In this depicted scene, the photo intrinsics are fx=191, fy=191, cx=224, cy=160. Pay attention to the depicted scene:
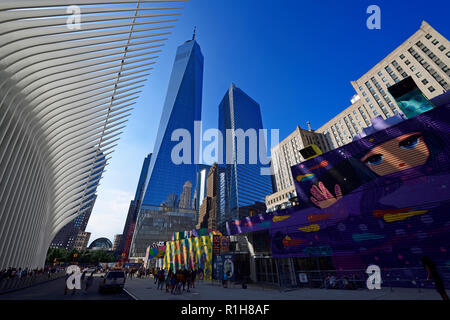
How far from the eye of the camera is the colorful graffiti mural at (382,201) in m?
14.2

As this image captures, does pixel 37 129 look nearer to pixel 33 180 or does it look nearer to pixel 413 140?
pixel 33 180

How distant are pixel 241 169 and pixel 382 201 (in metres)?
125

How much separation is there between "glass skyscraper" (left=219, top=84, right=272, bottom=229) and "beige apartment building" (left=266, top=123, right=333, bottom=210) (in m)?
33.5

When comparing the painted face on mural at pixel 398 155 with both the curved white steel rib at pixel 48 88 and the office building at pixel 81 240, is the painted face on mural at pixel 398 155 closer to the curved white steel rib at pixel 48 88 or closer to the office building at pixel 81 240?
the curved white steel rib at pixel 48 88

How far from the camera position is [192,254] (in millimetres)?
35344

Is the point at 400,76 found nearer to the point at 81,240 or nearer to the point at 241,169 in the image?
the point at 241,169

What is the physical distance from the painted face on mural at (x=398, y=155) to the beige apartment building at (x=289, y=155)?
68.7 metres

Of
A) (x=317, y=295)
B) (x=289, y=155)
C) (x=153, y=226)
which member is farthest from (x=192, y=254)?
(x=153, y=226)

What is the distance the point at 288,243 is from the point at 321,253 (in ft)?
11.6

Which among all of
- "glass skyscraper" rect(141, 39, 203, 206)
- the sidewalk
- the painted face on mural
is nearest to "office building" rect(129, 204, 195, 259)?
"glass skyscraper" rect(141, 39, 203, 206)

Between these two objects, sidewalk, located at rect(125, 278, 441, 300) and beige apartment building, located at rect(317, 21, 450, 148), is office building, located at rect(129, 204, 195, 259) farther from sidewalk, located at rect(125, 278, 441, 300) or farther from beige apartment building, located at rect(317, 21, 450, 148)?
sidewalk, located at rect(125, 278, 441, 300)

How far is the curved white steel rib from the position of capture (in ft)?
43.4

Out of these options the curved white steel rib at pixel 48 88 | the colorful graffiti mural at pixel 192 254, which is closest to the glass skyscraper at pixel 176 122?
the colorful graffiti mural at pixel 192 254
